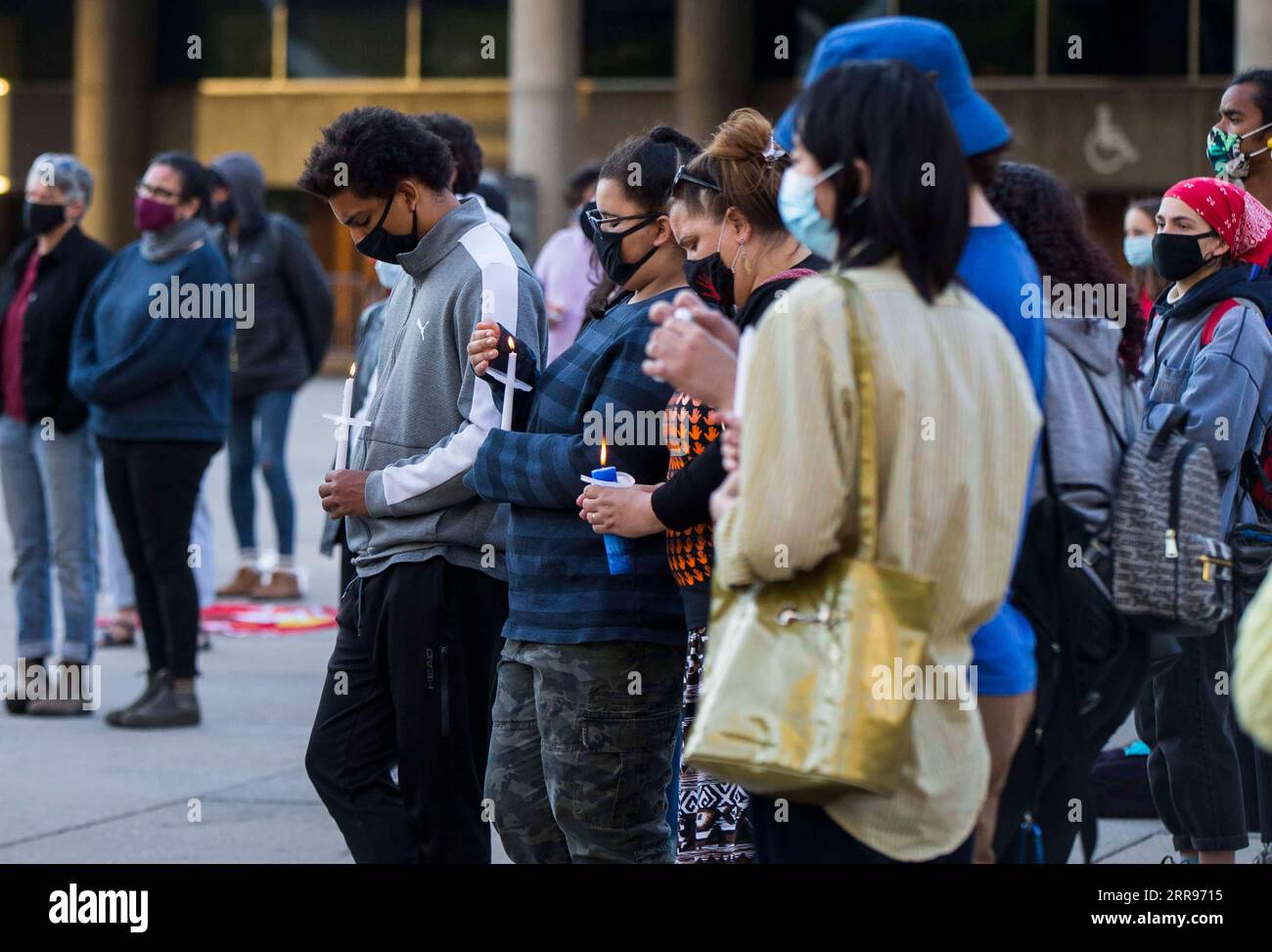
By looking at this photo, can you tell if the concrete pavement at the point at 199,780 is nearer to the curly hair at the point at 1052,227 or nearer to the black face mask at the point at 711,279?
the black face mask at the point at 711,279

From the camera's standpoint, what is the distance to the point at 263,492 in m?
14.6

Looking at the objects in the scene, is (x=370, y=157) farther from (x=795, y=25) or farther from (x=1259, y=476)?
(x=795, y=25)

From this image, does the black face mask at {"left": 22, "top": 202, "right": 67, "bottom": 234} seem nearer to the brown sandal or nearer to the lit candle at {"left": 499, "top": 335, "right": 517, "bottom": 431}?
the brown sandal

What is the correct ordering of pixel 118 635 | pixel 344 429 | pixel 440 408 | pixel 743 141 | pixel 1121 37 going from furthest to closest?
1. pixel 1121 37
2. pixel 118 635
3. pixel 344 429
4. pixel 440 408
5. pixel 743 141

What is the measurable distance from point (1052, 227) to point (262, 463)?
7.48 metres

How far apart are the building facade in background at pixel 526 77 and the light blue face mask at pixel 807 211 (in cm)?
2321

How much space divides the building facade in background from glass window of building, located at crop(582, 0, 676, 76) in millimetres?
31

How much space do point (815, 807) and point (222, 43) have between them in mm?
30650

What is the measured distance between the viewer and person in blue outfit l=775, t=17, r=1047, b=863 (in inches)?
116

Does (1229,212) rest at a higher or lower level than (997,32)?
lower

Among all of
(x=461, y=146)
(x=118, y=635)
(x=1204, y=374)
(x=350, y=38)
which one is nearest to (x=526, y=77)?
(x=350, y=38)

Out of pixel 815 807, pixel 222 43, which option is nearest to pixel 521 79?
pixel 222 43

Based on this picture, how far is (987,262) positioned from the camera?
9.88 ft

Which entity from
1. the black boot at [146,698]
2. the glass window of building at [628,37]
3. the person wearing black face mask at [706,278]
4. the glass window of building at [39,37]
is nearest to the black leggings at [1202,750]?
the person wearing black face mask at [706,278]
